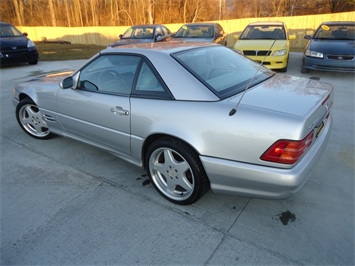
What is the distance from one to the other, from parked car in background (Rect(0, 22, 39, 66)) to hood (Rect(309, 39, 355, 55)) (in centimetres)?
1013

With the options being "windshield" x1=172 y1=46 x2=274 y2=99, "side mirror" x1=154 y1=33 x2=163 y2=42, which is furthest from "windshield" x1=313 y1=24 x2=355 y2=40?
"windshield" x1=172 y1=46 x2=274 y2=99

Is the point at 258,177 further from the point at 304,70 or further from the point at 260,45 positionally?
the point at 304,70

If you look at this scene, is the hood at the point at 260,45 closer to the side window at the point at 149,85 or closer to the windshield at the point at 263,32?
the windshield at the point at 263,32

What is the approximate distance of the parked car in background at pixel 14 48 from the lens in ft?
32.1

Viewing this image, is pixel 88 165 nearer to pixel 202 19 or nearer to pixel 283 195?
pixel 283 195

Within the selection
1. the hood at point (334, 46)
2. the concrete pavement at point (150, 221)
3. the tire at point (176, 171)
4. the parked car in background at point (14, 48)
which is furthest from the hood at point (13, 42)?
the hood at point (334, 46)

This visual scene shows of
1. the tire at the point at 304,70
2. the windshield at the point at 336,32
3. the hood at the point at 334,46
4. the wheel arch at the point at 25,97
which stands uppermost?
the windshield at the point at 336,32

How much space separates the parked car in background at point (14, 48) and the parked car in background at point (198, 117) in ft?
27.2

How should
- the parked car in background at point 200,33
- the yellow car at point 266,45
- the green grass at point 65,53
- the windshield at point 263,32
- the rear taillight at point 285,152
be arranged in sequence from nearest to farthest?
the rear taillight at point 285,152, the yellow car at point 266,45, the windshield at point 263,32, the parked car in background at point 200,33, the green grass at point 65,53

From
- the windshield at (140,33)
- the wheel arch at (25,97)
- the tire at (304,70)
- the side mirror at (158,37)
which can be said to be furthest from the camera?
the windshield at (140,33)

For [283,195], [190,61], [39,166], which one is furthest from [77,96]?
[283,195]

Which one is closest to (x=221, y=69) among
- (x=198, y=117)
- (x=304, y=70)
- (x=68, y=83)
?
(x=198, y=117)

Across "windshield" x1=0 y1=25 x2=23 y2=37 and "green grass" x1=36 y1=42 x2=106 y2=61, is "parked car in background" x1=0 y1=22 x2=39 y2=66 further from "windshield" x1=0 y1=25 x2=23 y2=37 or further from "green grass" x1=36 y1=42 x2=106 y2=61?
"green grass" x1=36 y1=42 x2=106 y2=61

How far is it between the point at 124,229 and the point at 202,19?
26429 mm
